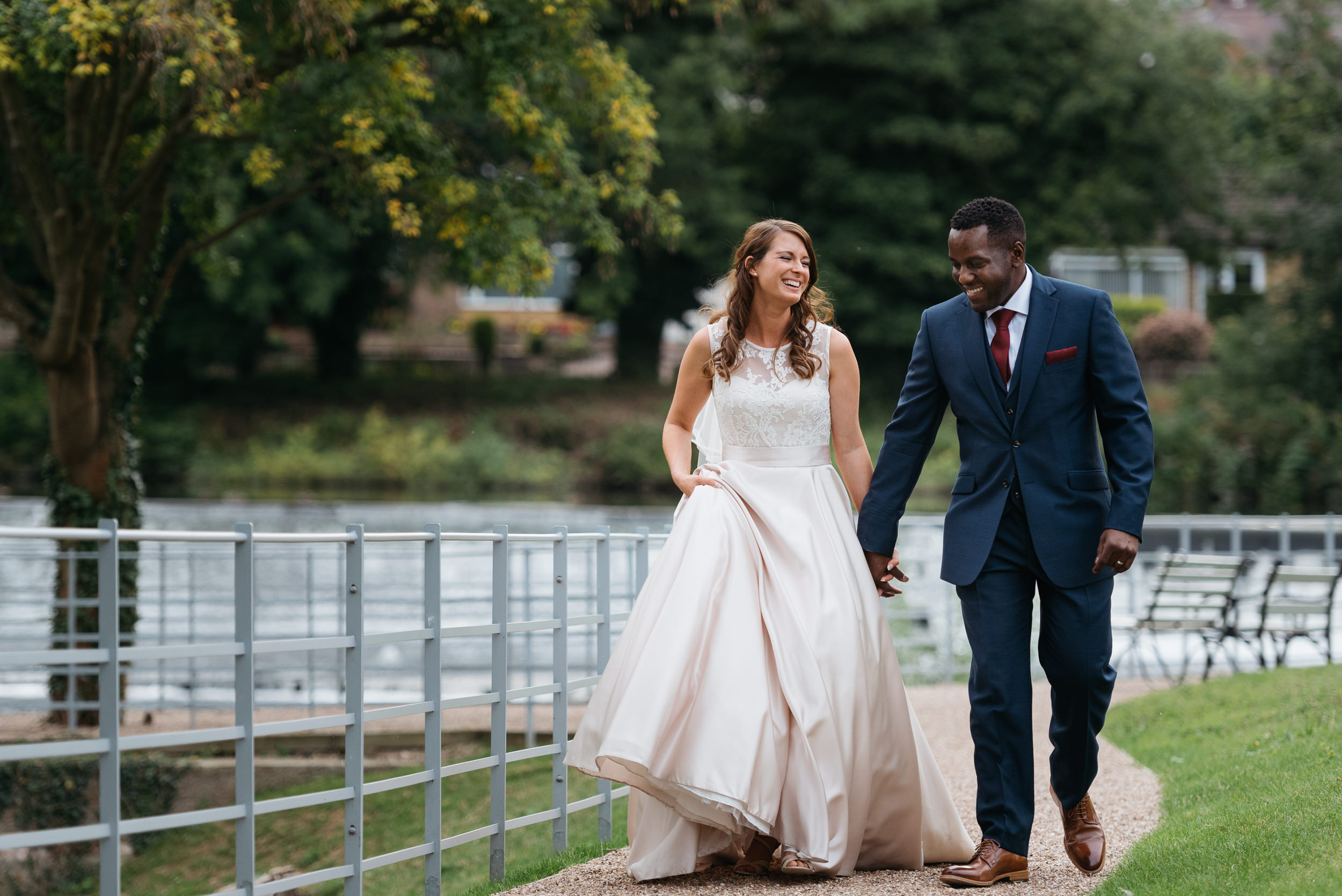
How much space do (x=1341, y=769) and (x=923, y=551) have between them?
882 cm

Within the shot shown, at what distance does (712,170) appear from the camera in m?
33.2

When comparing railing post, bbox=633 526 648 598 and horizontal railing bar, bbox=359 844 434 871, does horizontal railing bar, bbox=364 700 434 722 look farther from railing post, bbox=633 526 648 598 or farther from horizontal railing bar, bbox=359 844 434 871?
railing post, bbox=633 526 648 598

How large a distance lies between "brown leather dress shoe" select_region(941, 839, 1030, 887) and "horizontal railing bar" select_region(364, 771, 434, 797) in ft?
5.99

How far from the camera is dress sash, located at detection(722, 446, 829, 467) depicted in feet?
16.3

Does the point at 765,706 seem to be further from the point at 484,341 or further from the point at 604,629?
the point at 484,341

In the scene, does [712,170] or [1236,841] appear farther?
[712,170]

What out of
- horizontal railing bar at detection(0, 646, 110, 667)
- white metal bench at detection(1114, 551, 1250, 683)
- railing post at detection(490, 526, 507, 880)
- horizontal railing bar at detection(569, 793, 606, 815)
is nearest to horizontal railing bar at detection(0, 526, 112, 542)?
horizontal railing bar at detection(0, 646, 110, 667)

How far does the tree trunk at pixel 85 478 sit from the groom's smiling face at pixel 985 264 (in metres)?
9.72

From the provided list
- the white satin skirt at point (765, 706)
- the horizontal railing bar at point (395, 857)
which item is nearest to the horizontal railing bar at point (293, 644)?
the horizontal railing bar at point (395, 857)

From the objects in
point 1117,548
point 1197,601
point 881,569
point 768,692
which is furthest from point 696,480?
point 1197,601

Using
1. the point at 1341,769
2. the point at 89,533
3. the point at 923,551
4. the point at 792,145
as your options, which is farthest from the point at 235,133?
the point at 792,145

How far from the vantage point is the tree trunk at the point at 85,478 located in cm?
1222

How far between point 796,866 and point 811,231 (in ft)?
102

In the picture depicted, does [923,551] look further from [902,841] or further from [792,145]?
[792,145]
